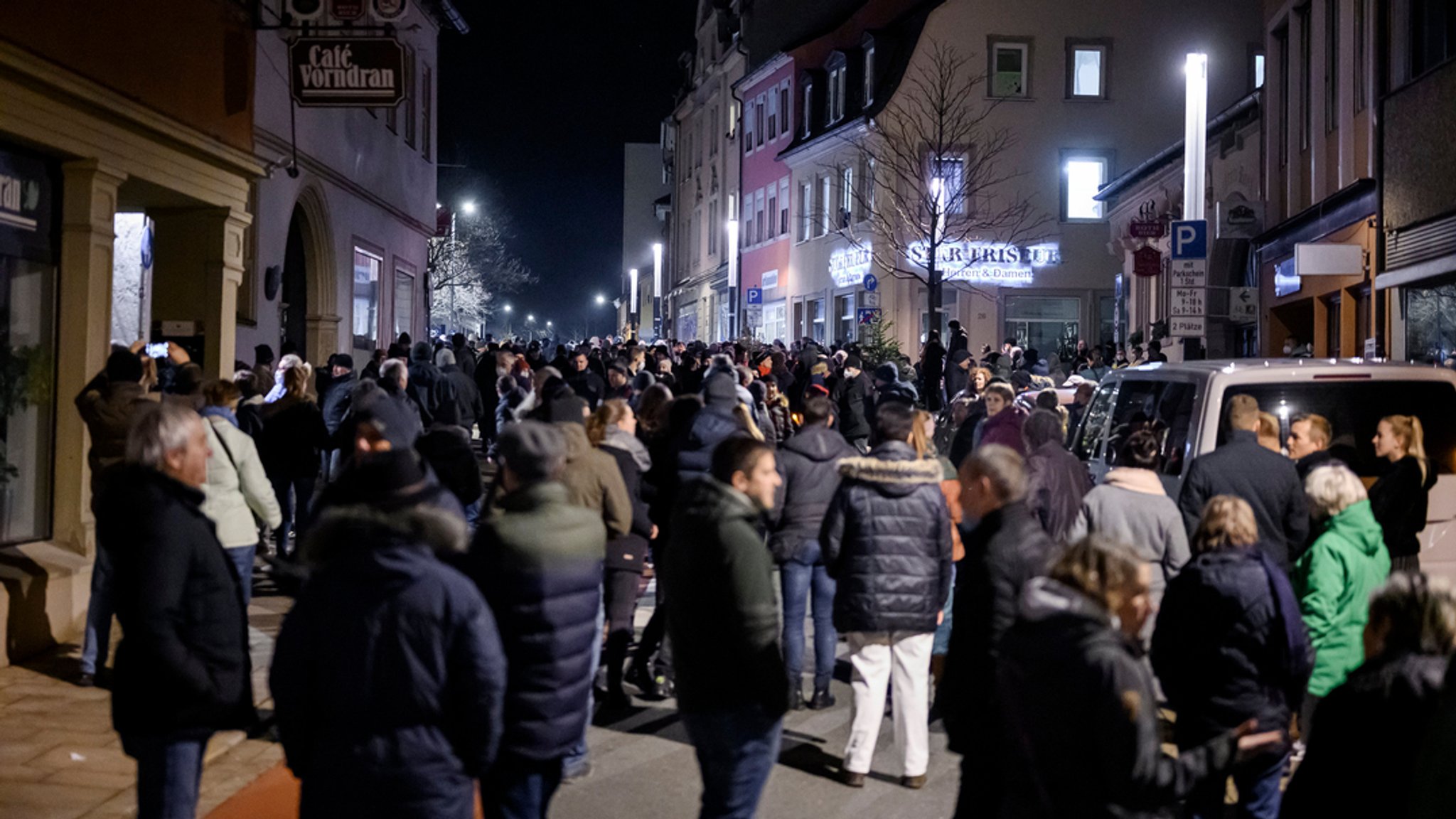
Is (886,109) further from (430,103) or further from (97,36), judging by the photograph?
(97,36)

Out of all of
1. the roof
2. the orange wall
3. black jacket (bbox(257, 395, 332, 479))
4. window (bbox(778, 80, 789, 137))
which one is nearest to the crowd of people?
the orange wall

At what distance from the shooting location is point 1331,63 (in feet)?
73.2

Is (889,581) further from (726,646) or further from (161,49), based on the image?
(161,49)

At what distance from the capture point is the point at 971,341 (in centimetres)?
4059

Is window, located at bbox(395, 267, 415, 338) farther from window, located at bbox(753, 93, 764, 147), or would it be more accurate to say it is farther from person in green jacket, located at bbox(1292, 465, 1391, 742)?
person in green jacket, located at bbox(1292, 465, 1391, 742)

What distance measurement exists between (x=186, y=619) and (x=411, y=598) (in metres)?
1.33

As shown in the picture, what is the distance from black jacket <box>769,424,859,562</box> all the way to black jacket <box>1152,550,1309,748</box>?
138 inches

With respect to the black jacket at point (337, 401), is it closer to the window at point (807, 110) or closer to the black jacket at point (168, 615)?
the black jacket at point (168, 615)

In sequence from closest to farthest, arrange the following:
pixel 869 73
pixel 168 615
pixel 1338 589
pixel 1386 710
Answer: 1. pixel 1386 710
2. pixel 168 615
3. pixel 1338 589
4. pixel 869 73

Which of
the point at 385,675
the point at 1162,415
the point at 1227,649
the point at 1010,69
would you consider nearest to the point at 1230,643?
the point at 1227,649

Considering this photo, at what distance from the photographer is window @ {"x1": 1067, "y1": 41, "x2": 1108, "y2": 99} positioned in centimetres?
4019

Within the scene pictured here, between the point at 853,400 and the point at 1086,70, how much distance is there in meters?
24.3

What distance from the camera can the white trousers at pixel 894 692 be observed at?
24.7 ft

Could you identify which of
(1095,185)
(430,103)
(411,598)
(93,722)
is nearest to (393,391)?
(93,722)
